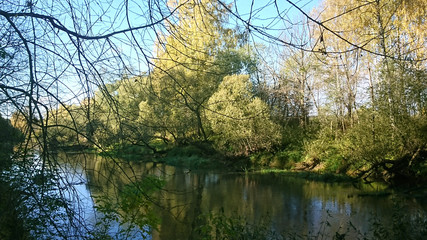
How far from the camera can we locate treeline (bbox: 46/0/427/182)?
183 centimetres

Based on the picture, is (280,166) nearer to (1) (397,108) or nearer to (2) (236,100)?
(1) (397,108)

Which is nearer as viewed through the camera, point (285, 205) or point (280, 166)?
point (285, 205)

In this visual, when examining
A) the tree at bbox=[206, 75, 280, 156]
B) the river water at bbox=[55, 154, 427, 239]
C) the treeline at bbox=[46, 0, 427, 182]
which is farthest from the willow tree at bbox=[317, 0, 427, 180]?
the tree at bbox=[206, 75, 280, 156]

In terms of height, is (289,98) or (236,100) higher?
(289,98)

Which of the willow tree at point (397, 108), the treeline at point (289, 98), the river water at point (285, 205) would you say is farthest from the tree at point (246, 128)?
the willow tree at point (397, 108)

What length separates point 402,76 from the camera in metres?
10.4

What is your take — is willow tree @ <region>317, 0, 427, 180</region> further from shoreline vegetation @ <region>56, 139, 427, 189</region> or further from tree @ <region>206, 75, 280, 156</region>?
tree @ <region>206, 75, 280, 156</region>

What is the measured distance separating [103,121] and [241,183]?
1035cm

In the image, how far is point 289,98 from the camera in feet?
55.7

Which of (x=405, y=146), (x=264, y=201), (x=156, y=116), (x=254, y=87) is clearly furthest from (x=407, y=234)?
(x=254, y=87)

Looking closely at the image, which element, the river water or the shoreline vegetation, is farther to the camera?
the shoreline vegetation

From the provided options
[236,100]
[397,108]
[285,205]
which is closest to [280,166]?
[397,108]

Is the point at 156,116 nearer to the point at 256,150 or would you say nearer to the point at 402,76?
the point at 402,76

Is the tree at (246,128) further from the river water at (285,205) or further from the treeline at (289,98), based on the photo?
the river water at (285,205)
